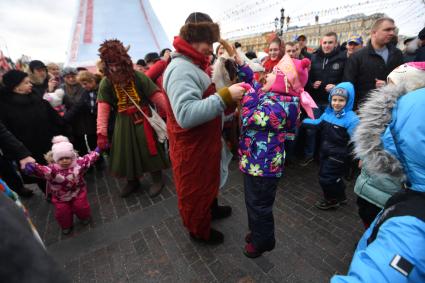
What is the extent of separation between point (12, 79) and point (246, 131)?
321cm

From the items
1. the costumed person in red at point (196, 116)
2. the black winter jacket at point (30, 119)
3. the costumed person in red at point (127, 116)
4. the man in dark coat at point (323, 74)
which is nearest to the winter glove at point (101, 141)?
the costumed person in red at point (127, 116)

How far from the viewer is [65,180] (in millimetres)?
2566

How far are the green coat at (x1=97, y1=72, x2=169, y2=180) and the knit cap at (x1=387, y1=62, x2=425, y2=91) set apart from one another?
2.64 metres

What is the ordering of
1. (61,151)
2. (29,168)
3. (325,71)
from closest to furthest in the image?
(29,168), (61,151), (325,71)

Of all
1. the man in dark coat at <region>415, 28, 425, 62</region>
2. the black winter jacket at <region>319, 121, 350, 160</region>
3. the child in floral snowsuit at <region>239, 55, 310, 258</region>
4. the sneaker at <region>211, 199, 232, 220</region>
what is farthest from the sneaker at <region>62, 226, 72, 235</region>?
the man in dark coat at <region>415, 28, 425, 62</region>

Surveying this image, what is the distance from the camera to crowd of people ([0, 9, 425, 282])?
0.91 metres

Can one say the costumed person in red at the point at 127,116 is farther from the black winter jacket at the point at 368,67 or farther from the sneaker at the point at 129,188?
the black winter jacket at the point at 368,67

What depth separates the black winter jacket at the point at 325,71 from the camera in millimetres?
3926

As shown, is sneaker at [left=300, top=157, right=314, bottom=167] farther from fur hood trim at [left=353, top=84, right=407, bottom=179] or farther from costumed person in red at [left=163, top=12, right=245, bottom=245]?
fur hood trim at [left=353, top=84, right=407, bottom=179]

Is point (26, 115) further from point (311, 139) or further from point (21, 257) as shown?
point (311, 139)

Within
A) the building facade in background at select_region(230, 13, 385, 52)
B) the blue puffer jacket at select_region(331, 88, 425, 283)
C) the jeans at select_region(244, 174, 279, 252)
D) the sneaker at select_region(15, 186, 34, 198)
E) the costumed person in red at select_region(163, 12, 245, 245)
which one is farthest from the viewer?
the building facade in background at select_region(230, 13, 385, 52)

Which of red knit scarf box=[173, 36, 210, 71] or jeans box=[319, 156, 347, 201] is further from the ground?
red knit scarf box=[173, 36, 210, 71]

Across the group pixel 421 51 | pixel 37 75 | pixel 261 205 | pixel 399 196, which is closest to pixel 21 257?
pixel 399 196

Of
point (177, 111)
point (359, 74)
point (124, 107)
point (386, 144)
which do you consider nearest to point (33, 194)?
point (124, 107)
